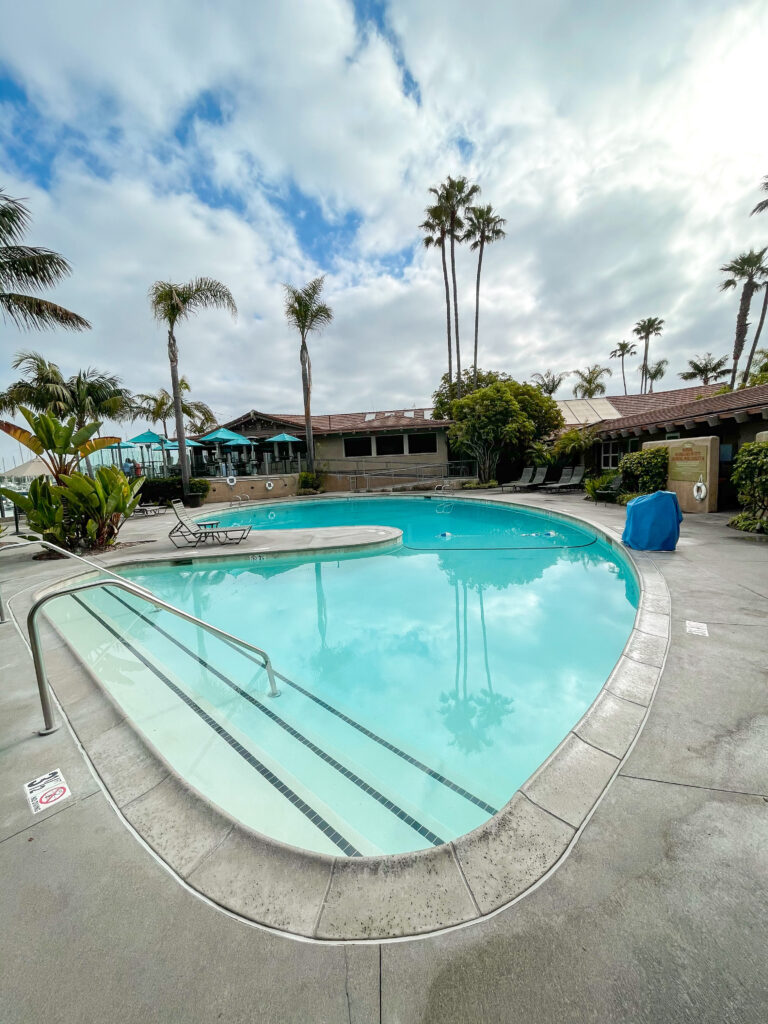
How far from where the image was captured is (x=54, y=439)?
8805mm

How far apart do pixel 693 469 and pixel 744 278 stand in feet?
108

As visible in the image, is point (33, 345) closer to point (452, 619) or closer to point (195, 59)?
point (195, 59)

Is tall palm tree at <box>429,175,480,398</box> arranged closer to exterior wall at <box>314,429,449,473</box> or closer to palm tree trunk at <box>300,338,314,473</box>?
exterior wall at <box>314,429,449,473</box>

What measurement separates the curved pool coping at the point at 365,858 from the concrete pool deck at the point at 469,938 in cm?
7

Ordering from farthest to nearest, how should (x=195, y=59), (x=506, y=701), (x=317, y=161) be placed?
(x=317, y=161) → (x=195, y=59) → (x=506, y=701)

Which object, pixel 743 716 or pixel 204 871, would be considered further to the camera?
pixel 743 716

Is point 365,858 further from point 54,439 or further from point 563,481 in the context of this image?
point 563,481

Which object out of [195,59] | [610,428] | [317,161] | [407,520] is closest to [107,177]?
[195,59]

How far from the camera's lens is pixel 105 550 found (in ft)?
31.8

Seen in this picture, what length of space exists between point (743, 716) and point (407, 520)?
1250cm

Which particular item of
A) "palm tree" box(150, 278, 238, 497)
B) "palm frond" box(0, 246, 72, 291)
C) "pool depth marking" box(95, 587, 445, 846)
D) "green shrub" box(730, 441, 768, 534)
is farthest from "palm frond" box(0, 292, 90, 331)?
"green shrub" box(730, 441, 768, 534)

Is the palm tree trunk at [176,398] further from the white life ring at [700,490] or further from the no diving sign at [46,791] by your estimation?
the white life ring at [700,490]

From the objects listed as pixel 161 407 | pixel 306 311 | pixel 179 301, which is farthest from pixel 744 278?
pixel 161 407

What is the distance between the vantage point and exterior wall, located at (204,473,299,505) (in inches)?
807
